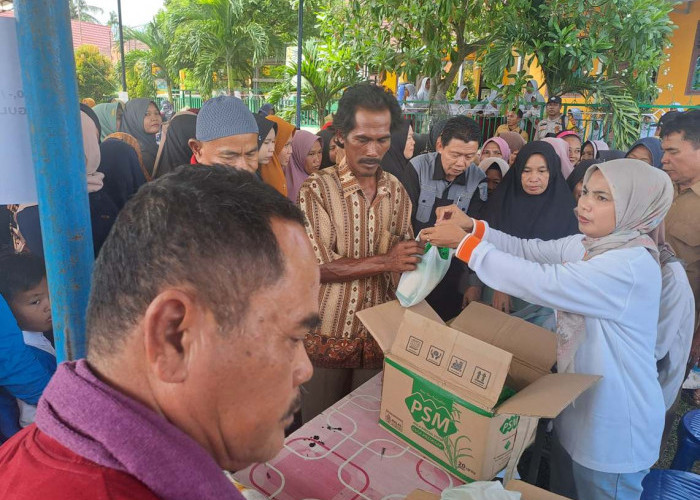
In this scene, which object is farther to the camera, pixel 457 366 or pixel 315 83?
pixel 315 83

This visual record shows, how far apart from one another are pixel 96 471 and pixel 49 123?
938 mm

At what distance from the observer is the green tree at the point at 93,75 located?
50.6 feet

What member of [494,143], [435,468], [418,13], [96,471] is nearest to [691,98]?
[418,13]

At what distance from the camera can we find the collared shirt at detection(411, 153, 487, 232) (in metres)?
3.21

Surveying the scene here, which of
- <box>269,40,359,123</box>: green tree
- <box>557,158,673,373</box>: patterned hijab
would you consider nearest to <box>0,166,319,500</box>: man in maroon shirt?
<box>557,158,673,373</box>: patterned hijab

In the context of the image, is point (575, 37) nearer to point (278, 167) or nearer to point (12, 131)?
point (278, 167)

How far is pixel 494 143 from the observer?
4645 millimetres

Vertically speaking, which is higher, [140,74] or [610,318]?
[140,74]

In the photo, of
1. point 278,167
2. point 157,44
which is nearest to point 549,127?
point 278,167

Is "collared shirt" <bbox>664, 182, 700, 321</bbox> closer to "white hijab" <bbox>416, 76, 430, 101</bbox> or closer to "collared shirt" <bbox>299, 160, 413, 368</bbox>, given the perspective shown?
"collared shirt" <bbox>299, 160, 413, 368</bbox>

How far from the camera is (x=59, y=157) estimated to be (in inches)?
47.1

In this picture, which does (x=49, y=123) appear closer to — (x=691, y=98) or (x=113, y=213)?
(x=113, y=213)

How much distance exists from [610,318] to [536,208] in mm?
1694

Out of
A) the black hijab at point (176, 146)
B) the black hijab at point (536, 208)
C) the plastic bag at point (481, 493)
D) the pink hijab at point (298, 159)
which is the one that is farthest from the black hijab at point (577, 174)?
the plastic bag at point (481, 493)
